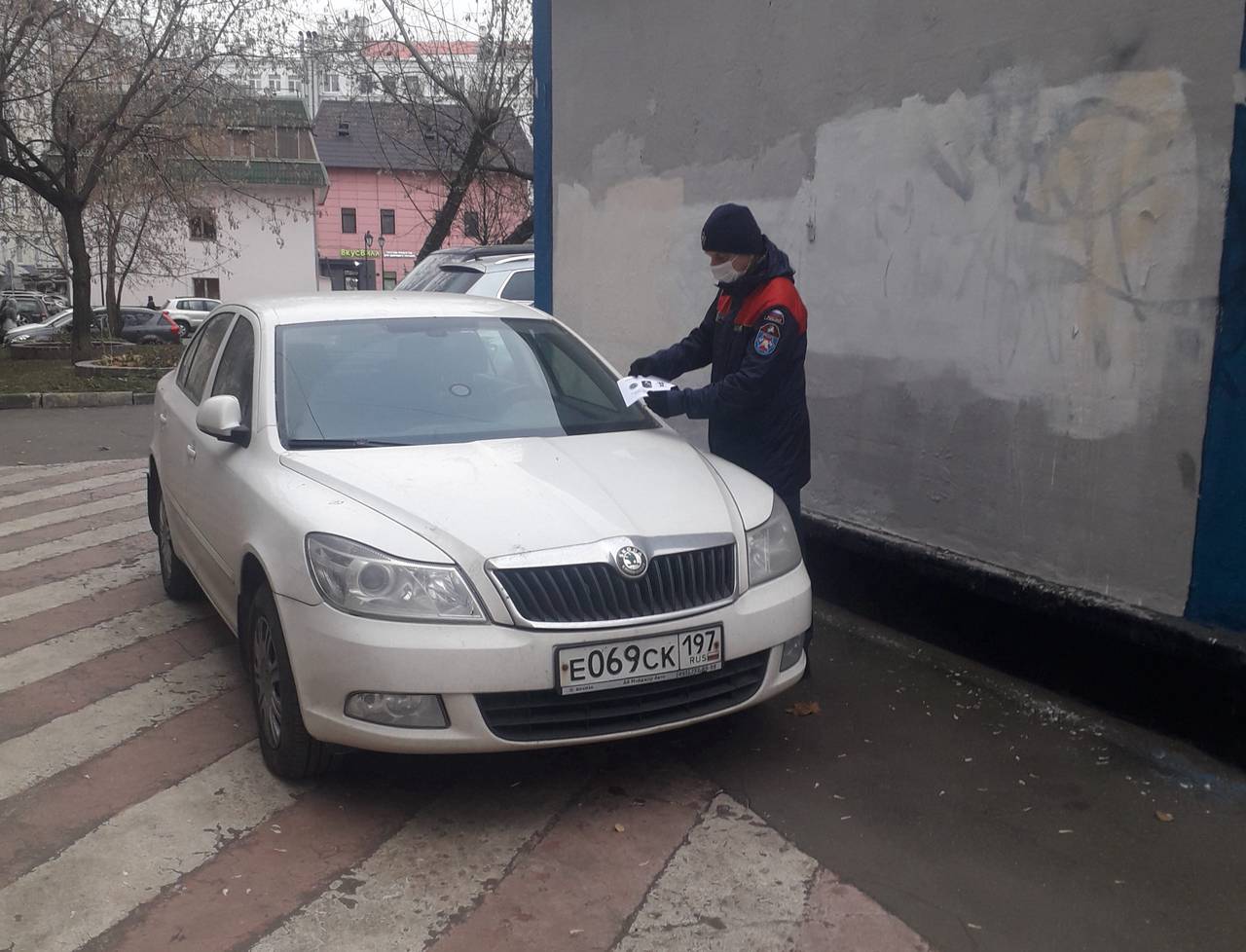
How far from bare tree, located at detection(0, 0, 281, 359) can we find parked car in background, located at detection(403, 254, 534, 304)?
1065cm

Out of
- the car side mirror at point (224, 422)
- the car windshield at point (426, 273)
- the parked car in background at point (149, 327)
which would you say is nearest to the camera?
the car side mirror at point (224, 422)

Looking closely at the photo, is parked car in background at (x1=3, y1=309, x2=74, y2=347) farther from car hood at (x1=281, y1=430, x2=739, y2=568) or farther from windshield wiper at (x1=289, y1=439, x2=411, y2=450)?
car hood at (x1=281, y1=430, x2=739, y2=568)

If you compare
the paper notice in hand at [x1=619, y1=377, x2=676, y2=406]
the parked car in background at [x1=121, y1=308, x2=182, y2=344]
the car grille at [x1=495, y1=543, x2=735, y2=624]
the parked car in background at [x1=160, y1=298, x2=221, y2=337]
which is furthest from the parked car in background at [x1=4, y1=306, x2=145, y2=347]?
the car grille at [x1=495, y1=543, x2=735, y2=624]

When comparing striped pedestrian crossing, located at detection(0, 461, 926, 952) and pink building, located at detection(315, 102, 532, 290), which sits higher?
pink building, located at detection(315, 102, 532, 290)

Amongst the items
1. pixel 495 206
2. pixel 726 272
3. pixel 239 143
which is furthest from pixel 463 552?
pixel 239 143

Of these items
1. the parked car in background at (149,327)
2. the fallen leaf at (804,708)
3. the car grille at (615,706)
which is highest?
the car grille at (615,706)

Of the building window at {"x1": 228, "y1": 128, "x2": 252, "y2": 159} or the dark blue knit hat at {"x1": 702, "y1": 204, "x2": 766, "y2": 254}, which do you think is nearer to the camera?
the dark blue knit hat at {"x1": 702, "y1": 204, "x2": 766, "y2": 254}

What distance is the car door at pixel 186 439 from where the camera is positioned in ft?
16.7

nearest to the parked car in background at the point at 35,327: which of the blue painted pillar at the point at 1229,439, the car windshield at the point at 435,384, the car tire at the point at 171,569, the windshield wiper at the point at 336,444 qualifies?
the car tire at the point at 171,569

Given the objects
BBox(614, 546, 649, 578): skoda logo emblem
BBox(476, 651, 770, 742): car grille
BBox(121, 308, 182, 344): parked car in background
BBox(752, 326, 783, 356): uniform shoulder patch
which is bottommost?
BBox(121, 308, 182, 344): parked car in background

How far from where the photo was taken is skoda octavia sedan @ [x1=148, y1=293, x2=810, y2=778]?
11.6 ft

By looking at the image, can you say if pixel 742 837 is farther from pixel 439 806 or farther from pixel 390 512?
pixel 390 512

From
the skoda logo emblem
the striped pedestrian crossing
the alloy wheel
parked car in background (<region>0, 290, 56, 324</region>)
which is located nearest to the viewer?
the striped pedestrian crossing

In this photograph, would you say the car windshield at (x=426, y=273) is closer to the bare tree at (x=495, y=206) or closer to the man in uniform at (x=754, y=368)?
the man in uniform at (x=754, y=368)
